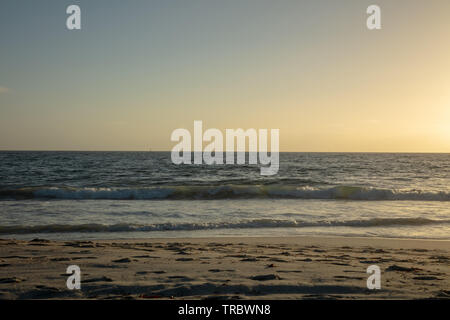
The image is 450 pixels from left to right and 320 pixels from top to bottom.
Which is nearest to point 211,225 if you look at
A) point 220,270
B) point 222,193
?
point 220,270

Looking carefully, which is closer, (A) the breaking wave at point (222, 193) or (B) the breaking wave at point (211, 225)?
(B) the breaking wave at point (211, 225)

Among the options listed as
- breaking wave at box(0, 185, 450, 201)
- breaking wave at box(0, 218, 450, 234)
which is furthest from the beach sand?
breaking wave at box(0, 185, 450, 201)

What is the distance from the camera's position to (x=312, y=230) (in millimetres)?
11492

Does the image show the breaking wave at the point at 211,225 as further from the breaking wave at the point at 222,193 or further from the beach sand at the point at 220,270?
the breaking wave at the point at 222,193

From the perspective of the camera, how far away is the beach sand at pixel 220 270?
181 inches

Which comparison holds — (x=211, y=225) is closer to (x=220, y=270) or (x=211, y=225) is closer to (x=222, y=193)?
(x=220, y=270)

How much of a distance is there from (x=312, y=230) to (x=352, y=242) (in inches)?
81.3

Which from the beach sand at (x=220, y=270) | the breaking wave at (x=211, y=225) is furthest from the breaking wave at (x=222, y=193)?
the beach sand at (x=220, y=270)

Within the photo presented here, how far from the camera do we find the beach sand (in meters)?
4.61

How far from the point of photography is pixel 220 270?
578 cm
